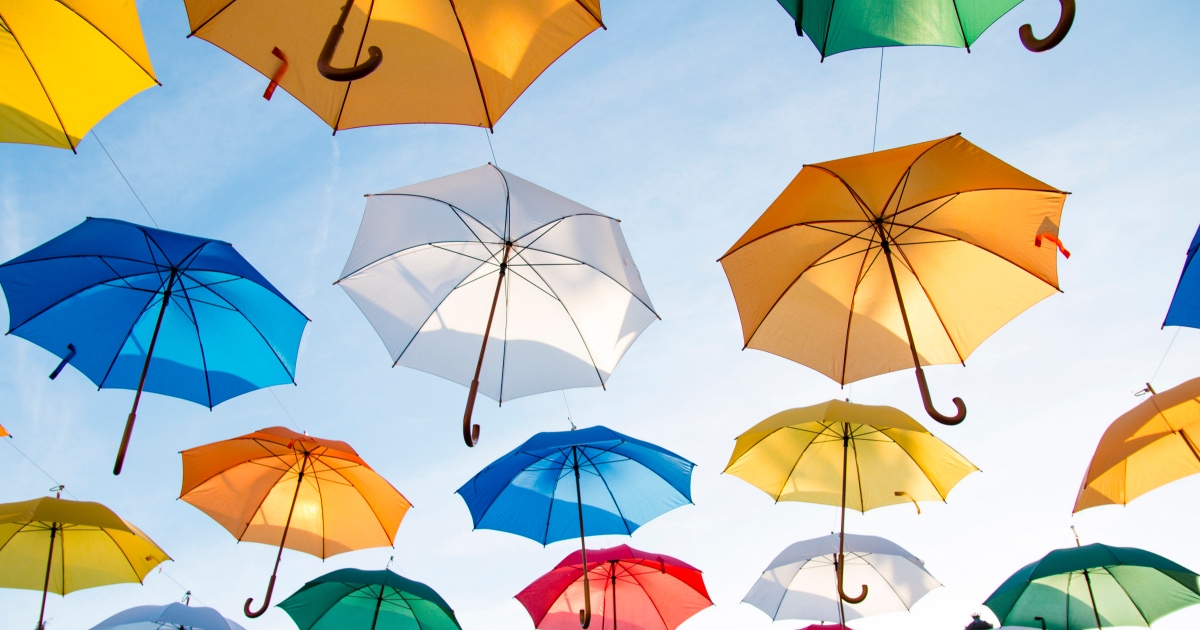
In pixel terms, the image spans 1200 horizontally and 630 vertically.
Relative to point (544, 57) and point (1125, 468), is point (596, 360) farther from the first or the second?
point (1125, 468)

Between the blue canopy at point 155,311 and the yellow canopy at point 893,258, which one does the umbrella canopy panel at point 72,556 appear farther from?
the yellow canopy at point 893,258

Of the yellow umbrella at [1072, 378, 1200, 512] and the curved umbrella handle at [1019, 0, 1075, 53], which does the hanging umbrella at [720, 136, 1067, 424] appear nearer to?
the curved umbrella handle at [1019, 0, 1075, 53]

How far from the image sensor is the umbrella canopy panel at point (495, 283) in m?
6.50

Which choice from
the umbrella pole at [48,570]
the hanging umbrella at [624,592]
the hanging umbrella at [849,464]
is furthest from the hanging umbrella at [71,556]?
the hanging umbrella at [849,464]

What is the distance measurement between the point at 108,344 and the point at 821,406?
6.91 meters

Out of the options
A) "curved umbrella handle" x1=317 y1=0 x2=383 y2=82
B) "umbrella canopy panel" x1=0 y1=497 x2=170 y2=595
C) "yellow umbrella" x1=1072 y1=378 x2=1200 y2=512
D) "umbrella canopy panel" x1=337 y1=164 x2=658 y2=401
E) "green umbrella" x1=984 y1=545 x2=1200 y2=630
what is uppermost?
"umbrella canopy panel" x1=337 y1=164 x2=658 y2=401

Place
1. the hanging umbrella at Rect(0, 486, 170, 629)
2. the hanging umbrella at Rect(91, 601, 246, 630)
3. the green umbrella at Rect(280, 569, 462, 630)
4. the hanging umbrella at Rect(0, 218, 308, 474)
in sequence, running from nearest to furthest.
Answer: the hanging umbrella at Rect(0, 218, 308, 474) < the green umbrella at Rect(280, 569, 462, 630) < the hanging umbrella at Rect(0, 486, 170, 629) < the hanging umbrella at Rect(91, 601, 246, 630)

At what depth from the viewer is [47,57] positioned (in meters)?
5.40

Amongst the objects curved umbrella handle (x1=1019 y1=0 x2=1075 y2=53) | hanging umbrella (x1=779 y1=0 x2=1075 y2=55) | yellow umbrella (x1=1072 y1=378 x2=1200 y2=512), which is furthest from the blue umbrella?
curved umbrella handle (x1=1019 y1=0 x2=1075 y2=53)

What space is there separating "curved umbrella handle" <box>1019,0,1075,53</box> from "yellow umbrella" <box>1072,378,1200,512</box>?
14.2 feet

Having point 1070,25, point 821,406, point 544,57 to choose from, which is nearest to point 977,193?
point 1070,25

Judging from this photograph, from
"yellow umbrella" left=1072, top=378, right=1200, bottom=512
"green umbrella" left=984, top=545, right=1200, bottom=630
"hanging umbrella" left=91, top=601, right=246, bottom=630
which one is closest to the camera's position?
"yellow umbrella" left=1072, top=378, right=1200, bottom=512

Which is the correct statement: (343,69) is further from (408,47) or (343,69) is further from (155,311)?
(155,311)

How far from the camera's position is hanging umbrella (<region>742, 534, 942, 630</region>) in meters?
10.1
